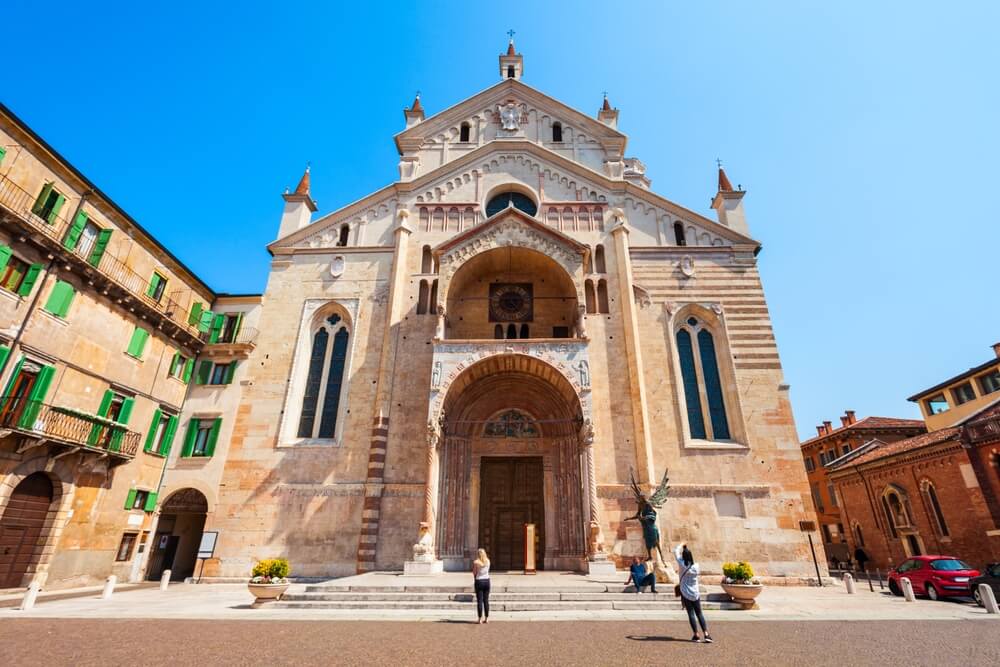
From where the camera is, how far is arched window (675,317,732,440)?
1877 cm

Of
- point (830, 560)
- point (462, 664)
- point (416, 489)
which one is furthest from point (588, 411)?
point (830, 560)

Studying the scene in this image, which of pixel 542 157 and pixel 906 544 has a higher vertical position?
pixel 542 157

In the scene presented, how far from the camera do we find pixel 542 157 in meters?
23.7

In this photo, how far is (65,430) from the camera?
15414 millimetres

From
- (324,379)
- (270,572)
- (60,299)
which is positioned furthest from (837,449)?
(60,299)

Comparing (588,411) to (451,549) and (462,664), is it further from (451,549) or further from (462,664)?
(462,664)

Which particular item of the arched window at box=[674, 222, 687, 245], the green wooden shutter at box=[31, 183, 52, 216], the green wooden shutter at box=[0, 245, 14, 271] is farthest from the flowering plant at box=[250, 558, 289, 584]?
the arched window at box=[674, 222, 687, 245]

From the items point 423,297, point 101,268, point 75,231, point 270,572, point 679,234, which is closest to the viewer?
point 270,572

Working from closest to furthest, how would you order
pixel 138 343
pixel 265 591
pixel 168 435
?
→ pixel 265 591
pixel 138 343
pixel 168 435

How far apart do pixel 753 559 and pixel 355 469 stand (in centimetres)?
1457

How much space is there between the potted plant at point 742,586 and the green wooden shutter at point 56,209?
76.2ft

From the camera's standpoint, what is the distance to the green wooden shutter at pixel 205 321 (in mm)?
Answer: 21438

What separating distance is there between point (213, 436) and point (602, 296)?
1709 centimetres

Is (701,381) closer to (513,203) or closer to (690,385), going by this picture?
(690,385)
